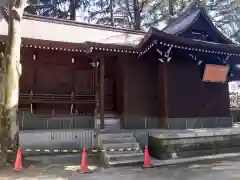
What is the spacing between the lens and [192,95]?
10820mm

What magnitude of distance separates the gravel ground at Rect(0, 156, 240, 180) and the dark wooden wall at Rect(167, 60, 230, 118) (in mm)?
3366

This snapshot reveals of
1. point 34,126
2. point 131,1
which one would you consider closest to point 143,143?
point 34,126

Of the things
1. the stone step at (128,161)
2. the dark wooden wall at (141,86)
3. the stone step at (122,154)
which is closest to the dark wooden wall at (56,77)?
the dark wooden wall at (141,86)

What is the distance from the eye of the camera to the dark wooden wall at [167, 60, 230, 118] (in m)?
10.4

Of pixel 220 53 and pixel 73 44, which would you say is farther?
pixel 220 53

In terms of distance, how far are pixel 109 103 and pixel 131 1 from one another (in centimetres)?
1667

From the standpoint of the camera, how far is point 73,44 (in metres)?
9.45

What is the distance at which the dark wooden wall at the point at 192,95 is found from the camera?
411 inches

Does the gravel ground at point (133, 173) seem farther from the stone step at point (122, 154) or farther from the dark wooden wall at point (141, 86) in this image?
the dark wooden wall at point (141, 86)

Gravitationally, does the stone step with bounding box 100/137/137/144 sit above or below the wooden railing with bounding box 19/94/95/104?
below

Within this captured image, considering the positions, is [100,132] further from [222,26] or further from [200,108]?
[222,26]

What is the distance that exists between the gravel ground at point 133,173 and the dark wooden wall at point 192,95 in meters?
3.37

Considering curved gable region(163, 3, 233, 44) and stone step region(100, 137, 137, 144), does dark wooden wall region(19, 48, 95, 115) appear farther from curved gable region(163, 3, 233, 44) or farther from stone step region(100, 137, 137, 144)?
curved gable region(163, 3, 233, 44)

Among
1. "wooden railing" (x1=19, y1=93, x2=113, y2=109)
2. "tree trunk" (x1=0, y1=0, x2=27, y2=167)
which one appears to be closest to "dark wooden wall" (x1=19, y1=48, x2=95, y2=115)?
"wooden railing" (x1=19, y1=93, x2=113, y2=109)
